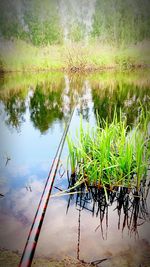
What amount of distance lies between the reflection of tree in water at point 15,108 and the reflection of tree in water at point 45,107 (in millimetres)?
133

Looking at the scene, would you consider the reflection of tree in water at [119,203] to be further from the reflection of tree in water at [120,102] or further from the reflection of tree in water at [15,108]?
the reflection of tree in water at [15,108]

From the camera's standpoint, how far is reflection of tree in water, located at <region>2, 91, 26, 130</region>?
123 inches

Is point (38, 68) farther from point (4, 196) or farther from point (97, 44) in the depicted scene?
point (4, 196)

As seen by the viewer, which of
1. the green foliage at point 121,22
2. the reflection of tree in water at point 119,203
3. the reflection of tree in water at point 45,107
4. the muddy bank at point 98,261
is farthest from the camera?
the green foliage at point 121,22

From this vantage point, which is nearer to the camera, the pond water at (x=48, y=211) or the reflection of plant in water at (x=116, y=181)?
the pond water at (x=48, y=211)

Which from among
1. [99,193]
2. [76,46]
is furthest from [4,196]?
[76,46]

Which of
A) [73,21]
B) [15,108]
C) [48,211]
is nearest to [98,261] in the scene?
[48,211]

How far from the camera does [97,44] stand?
10.8 meters

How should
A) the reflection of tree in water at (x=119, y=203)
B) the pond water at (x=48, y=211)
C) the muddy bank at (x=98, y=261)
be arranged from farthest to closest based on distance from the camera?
the reflection of tree in water at (x=119, y=203) < the pond water at (x=48, y=211) < the muddy bank at (x=98, y=261)

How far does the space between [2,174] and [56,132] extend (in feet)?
3.48

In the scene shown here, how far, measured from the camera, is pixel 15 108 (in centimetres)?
380

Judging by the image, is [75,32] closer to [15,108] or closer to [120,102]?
[120,102]

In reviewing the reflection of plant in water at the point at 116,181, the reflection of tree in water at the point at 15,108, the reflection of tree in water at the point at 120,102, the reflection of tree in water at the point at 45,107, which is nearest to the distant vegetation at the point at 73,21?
the reflection of tree in water at the point at 45,107

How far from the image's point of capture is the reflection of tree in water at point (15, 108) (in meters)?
3.12
